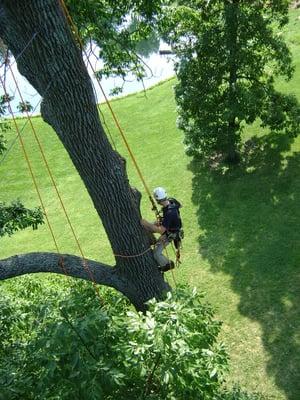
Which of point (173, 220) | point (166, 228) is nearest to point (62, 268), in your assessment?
point (166, 228)

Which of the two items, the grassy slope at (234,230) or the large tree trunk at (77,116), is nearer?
the large tree trunk at (77,116)

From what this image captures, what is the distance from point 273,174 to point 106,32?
21.8 ft

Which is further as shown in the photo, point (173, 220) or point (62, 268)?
point (173, 220)

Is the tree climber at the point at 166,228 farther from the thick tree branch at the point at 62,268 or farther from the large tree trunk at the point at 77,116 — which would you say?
the thick tree branch at the point at 62,268

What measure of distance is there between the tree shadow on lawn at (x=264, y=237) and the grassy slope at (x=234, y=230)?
2 centimetres

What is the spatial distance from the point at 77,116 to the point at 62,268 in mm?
2202

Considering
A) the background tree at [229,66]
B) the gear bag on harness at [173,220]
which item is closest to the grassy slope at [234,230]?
the background tree at [229,66]

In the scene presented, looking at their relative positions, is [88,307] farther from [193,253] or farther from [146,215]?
[146,215]

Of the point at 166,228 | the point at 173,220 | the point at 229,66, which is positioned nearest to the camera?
the point at 166,228

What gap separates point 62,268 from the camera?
628 cm

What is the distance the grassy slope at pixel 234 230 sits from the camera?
8648 millimetres

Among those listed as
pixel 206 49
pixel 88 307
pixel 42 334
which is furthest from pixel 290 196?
pixel 42 334

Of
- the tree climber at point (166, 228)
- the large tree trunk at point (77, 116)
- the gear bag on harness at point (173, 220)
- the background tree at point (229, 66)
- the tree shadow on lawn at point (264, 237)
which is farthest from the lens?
the background tree at point (229, 66)

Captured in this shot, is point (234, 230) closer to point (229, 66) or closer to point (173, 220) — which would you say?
point (229, 66)
